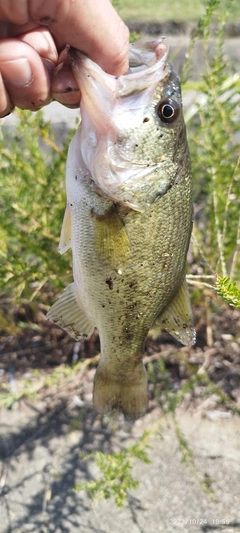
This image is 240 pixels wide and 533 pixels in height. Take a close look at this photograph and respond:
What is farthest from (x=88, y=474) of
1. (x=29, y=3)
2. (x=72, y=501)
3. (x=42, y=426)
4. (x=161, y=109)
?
(x=29, y=3)

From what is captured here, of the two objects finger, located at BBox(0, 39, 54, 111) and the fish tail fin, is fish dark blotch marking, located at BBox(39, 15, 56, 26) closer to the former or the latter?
finger, located at BBox(0, 39, 54, 111)

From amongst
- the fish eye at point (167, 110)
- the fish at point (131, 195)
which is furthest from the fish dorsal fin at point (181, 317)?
the fish eye at point (167, 110)

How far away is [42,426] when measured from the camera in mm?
2111

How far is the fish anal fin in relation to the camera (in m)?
1.15

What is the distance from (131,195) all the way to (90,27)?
0.38 metres

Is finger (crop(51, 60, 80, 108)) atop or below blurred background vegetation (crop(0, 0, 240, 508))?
atop

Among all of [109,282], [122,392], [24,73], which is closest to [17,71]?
[24,73]

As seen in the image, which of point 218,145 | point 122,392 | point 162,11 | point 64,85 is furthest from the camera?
point 162,11

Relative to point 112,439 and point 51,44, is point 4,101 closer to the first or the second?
point 51,44

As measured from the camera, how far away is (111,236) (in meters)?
1.15

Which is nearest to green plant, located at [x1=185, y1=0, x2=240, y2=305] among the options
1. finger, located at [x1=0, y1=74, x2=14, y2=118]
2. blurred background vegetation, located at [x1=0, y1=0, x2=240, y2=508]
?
blurred background vegetation, located at [x1=0, y1=0, x2=240, y2=508]

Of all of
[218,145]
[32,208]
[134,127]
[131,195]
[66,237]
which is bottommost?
[32,208]

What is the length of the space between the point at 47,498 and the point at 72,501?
0.31 ft

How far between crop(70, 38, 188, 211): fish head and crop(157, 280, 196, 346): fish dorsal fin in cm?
29
